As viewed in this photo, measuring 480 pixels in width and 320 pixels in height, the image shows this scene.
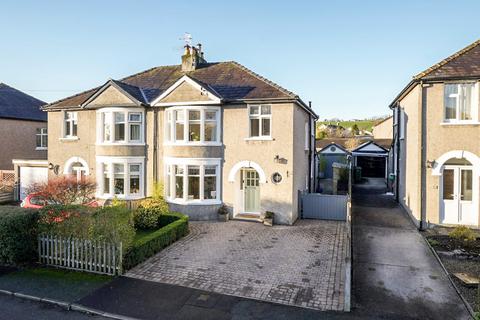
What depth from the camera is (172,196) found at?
18.0 m

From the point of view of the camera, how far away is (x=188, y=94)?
1728 centimetres

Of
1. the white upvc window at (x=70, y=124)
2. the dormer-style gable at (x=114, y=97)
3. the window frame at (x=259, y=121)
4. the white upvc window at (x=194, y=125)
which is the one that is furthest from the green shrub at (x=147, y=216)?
the white upvc window at (x=70, y=124)

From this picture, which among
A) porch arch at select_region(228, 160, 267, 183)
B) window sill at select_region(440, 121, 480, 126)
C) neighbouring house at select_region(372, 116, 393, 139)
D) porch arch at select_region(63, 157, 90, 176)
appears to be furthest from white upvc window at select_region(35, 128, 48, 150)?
neighbouring house at select_region(372, 116, 393, 139)

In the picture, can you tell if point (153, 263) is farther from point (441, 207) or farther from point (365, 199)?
point (365, 199)

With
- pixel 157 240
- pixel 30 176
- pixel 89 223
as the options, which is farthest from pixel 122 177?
pixel 30 176

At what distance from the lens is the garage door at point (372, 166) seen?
123ft

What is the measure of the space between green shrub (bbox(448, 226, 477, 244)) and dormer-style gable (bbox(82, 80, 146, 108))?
15.5 meters

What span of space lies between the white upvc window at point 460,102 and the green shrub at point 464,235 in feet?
15.6

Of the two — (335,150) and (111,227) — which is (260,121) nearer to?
(111,227)

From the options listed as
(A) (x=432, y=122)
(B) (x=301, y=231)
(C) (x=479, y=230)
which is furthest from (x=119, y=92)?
(C) (x=479, y=230)

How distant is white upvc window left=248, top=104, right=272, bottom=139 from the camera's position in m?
17.0

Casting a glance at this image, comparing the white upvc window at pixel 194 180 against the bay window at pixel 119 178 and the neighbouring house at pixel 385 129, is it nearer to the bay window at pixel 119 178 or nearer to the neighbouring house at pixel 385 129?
the bay window at pixel 119 178

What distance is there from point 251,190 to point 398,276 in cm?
895

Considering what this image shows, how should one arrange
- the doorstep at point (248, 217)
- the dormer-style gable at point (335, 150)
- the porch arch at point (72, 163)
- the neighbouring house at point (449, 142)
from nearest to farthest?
the neighbouring house at point (449, 142) → the doorstep at point (248, 217) → the porch arch at point (72, 163) → the dormer-style gable at point (335, 150)
